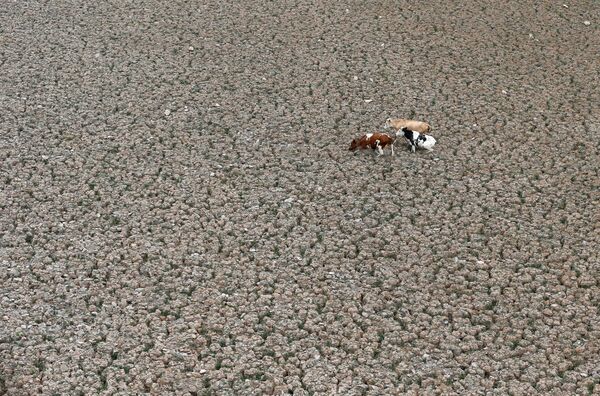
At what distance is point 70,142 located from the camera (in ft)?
8.75

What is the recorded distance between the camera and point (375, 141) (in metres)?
2.61

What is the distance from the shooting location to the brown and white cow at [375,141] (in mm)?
2609

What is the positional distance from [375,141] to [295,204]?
0.36m

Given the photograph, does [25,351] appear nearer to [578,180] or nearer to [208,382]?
[208,382]

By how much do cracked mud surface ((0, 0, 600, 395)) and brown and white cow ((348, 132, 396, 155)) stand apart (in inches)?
1.6

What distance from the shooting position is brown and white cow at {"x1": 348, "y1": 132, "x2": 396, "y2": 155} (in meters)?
2.61

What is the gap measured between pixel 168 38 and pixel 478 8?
4.01 feet

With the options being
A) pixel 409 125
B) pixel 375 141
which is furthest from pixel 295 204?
pixel 409 125

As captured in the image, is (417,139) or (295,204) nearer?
(295,204)

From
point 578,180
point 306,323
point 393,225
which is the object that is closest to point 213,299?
point 306,323

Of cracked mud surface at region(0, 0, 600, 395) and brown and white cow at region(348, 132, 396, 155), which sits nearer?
cracked mud surface at region(0, 0, 600, 395)

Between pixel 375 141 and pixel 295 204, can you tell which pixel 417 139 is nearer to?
pixel 375 141

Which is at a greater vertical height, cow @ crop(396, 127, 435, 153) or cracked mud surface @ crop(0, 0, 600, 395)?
cow @ crop(396, 127, 435, 153)

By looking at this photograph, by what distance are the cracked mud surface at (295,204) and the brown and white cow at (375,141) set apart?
0.14ft
